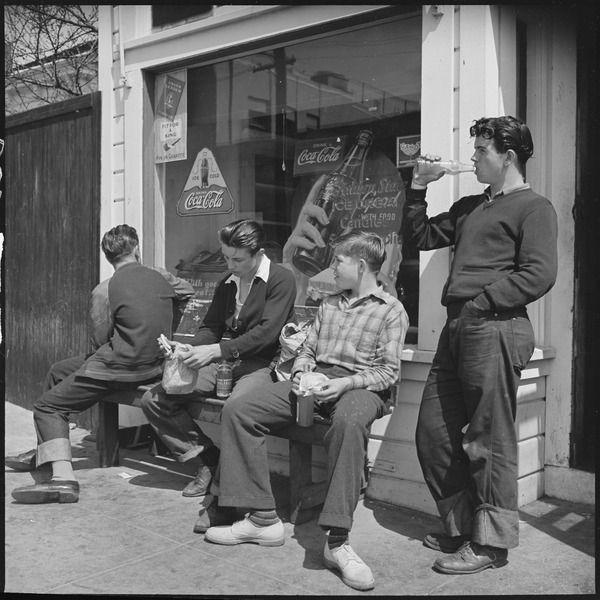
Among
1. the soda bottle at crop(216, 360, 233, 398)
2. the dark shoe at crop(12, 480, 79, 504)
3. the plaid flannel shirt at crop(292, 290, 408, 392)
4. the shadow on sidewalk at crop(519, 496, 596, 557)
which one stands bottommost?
the shadow on sidewalk at crop(519, 496, 596, 557)

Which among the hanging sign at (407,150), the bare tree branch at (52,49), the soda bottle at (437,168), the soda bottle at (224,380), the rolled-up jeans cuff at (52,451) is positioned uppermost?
the bare tree branch at (52,49)

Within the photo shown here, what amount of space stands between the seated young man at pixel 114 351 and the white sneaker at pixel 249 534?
119 cm

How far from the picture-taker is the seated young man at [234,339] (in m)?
4.20

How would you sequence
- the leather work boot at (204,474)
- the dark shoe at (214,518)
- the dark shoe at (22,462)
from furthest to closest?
the dark shoe at (22,462) → the leather work boot at (204,474) → the dark shoe at (214,518)

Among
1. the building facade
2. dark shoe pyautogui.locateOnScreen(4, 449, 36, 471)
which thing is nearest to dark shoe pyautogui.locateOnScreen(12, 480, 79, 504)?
dark shoe pyautogui.locateOnScreen(4, 449, 36, 471)

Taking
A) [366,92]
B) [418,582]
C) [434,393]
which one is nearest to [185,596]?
[418,582]

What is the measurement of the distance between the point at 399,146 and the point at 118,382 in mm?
2372

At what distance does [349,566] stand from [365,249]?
1.59 meters

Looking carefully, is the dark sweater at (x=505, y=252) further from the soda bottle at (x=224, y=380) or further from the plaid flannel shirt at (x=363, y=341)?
the soda bottle at (x=224, y=380)

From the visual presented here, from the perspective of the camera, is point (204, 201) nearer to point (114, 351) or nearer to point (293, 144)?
point (293, 144)

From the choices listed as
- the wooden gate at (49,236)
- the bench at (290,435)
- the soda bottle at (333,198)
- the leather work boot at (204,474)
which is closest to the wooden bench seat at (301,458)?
the bench at (290,435)

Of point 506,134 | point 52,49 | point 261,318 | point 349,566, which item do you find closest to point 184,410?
point 261,318

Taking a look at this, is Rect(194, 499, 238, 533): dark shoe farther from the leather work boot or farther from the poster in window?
the poster in window

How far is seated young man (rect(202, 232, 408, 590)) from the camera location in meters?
3.40
